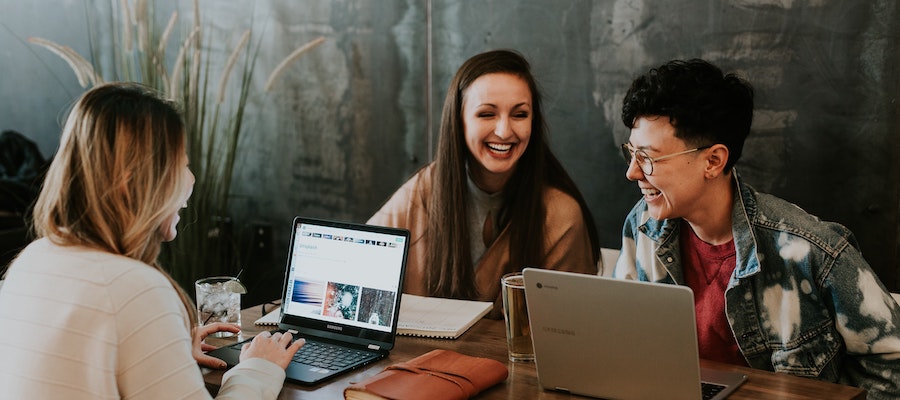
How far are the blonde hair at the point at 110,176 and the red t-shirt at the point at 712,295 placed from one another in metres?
1.16

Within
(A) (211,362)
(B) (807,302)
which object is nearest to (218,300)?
(A) (211,362)

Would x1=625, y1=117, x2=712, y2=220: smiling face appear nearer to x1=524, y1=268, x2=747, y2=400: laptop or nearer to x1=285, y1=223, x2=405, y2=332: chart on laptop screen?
x1=524, y1=268, x2=747, y2=400: laptop

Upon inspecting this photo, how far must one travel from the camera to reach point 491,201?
2.65 m

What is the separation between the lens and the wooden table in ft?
5.26

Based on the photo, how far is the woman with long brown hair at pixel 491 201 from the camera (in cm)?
253

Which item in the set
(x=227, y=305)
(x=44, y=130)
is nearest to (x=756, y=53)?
(x=227, y=305)

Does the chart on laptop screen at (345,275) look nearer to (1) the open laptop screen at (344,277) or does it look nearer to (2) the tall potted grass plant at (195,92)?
(1) the open laptop screen at (344,277)

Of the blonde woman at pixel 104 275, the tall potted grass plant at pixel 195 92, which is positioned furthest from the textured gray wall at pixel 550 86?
the blonde woman at pixel 104 275

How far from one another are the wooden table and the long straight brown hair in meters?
0.53

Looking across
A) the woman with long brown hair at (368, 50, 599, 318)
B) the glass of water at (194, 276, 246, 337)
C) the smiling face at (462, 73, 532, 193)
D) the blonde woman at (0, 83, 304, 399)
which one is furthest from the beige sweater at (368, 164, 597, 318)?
the blonde woman at (0, 83, 304, 399)

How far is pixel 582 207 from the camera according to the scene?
2.60m

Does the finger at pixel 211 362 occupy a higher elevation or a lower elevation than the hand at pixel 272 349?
lower

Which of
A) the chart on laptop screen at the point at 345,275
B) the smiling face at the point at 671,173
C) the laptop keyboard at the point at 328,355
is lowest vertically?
the laptop keyboard at the point at 328,355

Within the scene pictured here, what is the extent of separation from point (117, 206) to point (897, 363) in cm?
144
